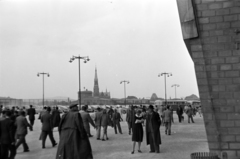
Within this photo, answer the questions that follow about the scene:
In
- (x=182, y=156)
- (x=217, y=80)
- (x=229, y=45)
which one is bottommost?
(x=182, y=156)

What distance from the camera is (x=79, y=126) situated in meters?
8.03

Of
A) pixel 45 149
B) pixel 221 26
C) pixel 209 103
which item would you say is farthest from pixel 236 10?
pixel 45 149

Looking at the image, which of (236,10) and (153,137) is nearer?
(236,10)

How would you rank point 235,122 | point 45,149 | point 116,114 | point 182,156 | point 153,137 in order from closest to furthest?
1. point 235,122
2. point 182,156
3. point 153,137
4. point 45,149
5. point 116,114

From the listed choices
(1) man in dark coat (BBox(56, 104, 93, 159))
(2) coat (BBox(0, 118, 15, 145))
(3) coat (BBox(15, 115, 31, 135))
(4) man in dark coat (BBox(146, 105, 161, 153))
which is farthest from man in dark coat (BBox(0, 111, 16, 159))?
(4) man in dark coat (BBox(146, 105, 161, 153))

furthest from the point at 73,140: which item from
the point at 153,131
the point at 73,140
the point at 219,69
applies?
the point at 219,69

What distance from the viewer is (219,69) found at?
8211 millimetres

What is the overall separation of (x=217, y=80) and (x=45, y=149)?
7.51m

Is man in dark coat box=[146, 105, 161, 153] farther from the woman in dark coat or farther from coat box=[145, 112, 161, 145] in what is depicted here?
the woman in dark coat

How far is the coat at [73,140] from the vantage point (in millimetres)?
7785

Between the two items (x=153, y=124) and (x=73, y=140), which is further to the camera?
(x=153, y=124)

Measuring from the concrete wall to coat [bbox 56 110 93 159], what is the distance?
3386 mm

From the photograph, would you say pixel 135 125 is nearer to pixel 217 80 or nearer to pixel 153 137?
pixel 153 137

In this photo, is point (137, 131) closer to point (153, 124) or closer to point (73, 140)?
point (153, 124)
